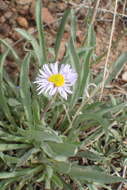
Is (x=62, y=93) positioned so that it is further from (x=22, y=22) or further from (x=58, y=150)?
(x=22, y=22)

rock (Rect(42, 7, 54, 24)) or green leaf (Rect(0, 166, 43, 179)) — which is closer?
green leaf (Rect(0, 166, 43, 179))

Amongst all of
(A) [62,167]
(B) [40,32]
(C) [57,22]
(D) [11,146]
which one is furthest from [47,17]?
(A) [62,167]

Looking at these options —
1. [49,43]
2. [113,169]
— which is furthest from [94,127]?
[49,43]

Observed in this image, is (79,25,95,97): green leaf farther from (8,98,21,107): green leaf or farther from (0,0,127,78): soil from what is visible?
(0,0,127,78): soil

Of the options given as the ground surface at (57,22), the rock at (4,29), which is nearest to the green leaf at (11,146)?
the ground surface at (57,22)

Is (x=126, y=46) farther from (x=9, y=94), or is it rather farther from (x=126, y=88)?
(x=9, y=94)

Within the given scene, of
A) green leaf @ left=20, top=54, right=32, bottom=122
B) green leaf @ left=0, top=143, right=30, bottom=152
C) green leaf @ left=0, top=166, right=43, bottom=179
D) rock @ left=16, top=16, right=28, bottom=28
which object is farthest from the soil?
green leaf @ left=0, top=166, right=43, bottom=179

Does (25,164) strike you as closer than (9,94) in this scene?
Yes
